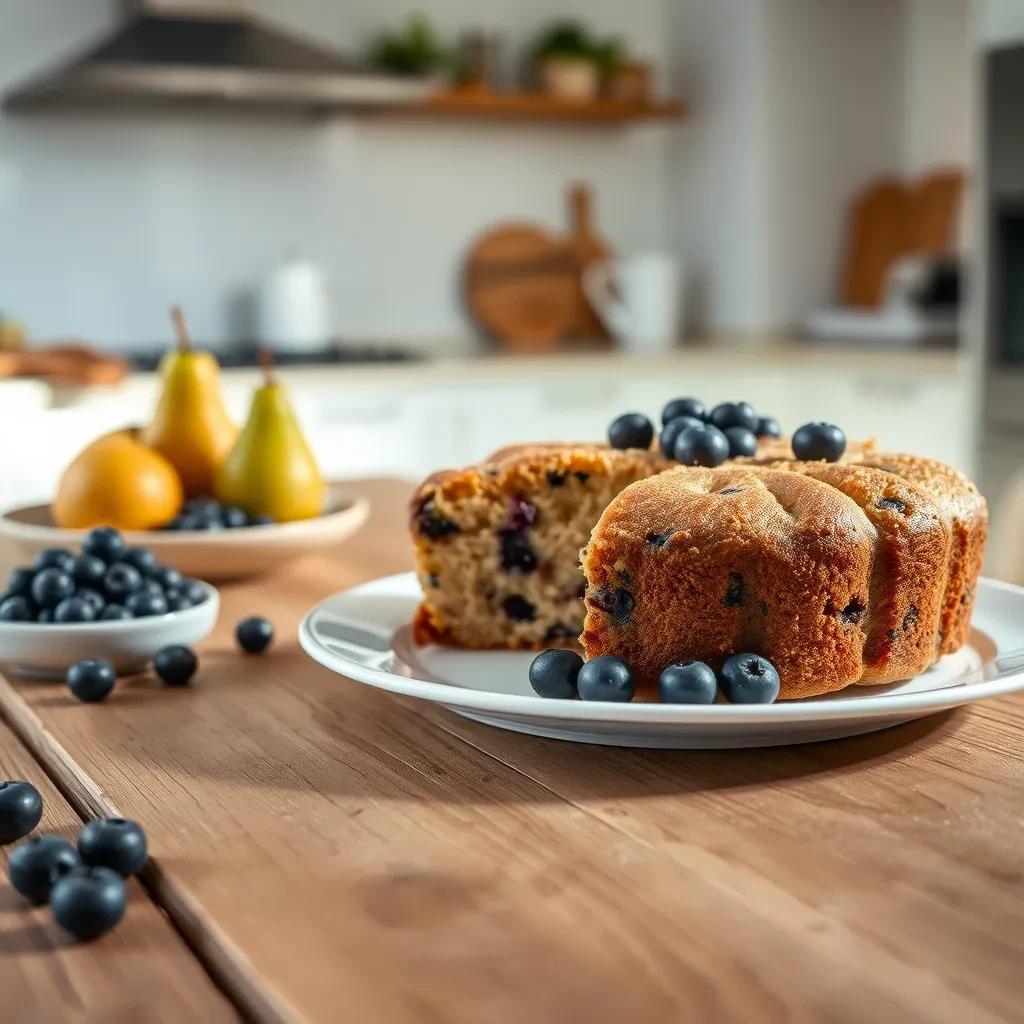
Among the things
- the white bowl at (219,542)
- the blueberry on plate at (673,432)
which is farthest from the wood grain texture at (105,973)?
the white bowl at (219,542)

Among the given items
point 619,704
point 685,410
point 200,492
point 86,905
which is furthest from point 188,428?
point 86,905

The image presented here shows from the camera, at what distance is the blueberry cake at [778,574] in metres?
0.86

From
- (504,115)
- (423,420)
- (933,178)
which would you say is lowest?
(423,420)

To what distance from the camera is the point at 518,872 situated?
0.65m

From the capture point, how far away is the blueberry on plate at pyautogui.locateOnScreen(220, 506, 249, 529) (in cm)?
138

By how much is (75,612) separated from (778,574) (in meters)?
0.53

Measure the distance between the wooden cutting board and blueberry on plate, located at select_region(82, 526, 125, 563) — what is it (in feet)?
10.8

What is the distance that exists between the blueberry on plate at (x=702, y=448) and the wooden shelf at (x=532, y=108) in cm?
313

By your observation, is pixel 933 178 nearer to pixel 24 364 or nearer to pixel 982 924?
pixel 24 364

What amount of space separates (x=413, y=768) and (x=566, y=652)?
0.13m

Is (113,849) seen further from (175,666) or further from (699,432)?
(699,432)

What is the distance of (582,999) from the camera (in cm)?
53

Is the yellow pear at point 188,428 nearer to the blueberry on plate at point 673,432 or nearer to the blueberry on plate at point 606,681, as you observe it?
the blueberry on plate at point 673,432

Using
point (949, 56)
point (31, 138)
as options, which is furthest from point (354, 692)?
point (949, 56)
